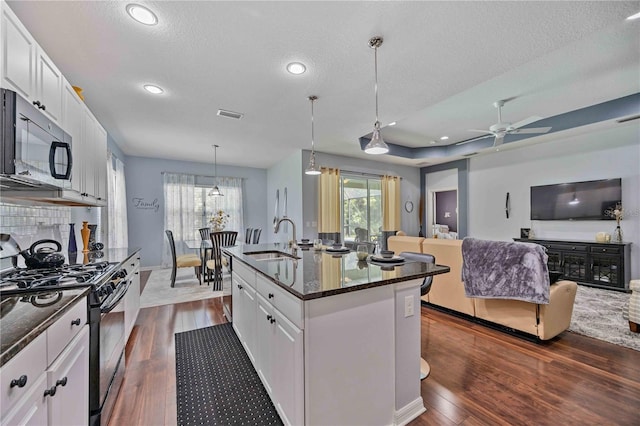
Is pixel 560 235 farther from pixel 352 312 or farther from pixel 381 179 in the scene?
pixel 352 312

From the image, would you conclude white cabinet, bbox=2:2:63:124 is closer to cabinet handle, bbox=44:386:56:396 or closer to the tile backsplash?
the tile backsplash

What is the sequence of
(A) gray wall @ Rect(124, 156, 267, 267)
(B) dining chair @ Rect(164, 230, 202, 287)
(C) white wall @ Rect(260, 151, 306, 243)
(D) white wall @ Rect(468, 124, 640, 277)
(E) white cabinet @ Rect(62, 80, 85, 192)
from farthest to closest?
(A) gray wall @ Rect(124, 156, 267, 267) → (C) white wall @ Rect(260, 151, 306, 243) → (B) dining chair @ Rect(164, 230, 202, 287) → (D) white wall @ Rect(468, 124, 640, 277) → (E) white cabinet @ Rect(62, 80, 85, 192)

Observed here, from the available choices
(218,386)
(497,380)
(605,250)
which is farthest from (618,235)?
(218,386)

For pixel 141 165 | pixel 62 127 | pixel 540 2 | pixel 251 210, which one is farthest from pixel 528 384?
pixel 141 165

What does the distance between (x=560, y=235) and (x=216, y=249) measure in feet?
21.5

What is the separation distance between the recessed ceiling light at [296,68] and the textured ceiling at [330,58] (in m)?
0.06

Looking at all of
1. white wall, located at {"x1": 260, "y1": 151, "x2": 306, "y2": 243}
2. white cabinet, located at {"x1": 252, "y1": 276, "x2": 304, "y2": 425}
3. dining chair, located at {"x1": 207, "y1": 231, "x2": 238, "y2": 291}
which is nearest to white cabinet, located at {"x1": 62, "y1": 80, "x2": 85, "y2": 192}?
white cabinet, located at {"x1": 252, "y1": 276, "x2": 304, "y2": 425}

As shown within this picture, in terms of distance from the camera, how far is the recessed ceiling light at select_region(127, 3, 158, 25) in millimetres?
1739

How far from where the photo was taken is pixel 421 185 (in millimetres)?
7543

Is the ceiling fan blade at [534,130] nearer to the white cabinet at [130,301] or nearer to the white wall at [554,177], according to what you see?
the white wall at [554,177]

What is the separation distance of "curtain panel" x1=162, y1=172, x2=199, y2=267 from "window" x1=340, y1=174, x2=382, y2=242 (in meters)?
3.84

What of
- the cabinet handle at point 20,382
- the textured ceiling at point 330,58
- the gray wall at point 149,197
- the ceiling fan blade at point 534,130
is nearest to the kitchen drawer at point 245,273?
the cabinet handle at point 20,382

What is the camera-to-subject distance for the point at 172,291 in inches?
176

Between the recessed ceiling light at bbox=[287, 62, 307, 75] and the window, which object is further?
the window
